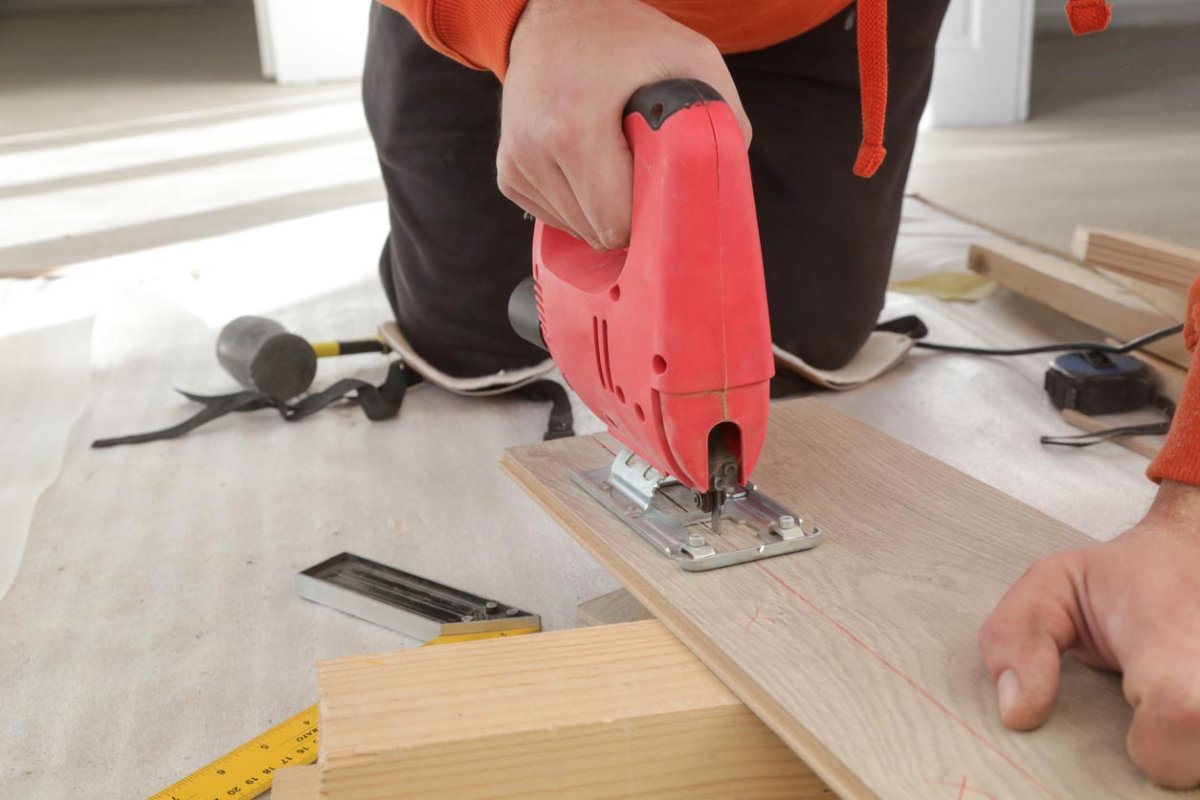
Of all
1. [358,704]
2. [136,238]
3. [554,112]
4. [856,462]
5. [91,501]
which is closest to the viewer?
[358,704]

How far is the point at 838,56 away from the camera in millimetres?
2066

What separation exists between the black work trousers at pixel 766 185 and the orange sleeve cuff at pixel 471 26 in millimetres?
593

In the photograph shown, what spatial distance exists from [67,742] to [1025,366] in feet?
5.87

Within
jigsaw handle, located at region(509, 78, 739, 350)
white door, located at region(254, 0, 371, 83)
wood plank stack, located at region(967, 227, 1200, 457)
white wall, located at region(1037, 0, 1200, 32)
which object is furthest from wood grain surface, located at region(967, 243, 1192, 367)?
white door, located at region(254, 0, 371, 83)

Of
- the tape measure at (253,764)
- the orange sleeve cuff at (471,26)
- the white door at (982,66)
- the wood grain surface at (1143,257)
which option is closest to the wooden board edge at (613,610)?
the tape measure at (253,764)

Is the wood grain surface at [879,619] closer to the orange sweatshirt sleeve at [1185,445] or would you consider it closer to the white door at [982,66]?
the orange sweatshirt sleeve at [1185,445]

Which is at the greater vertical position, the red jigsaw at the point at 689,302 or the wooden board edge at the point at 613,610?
the red jigsaw at the point at 689,302

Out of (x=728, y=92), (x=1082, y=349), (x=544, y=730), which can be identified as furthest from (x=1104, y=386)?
(x=544, y=730)

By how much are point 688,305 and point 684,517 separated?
0.31 metres

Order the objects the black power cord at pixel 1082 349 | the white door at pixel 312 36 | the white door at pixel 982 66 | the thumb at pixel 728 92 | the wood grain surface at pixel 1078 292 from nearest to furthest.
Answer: the thumb at pixel 728 92, the black power cord at pixel 1082 349, the wood grain surface at pixel 1078 292, the white door at pixel 982 66, the white door at pixel 312 36

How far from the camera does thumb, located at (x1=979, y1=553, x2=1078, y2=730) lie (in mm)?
899

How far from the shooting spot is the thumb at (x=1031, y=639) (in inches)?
35.4

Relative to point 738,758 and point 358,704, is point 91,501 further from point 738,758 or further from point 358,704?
point 738,758

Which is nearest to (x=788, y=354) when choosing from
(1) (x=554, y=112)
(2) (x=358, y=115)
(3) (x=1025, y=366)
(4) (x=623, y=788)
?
(3) (x=1025, y=366)
